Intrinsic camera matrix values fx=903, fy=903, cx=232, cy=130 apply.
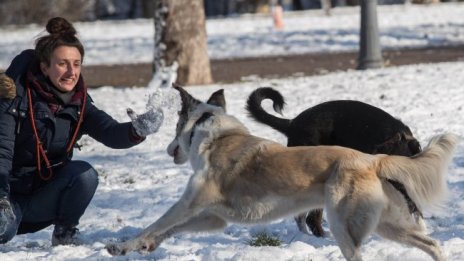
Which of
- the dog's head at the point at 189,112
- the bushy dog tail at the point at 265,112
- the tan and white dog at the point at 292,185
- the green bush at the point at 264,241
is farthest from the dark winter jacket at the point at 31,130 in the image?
the bushy dog tail at the point at 265,112

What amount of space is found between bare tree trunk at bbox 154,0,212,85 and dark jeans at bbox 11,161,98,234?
801 cm

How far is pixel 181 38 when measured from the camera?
13.5 meters

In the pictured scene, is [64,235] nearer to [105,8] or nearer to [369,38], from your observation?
[369,38]

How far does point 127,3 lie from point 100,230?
143 feet

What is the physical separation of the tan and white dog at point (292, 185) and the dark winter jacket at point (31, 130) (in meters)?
0.55

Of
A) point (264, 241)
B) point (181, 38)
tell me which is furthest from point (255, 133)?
point (181, 38)

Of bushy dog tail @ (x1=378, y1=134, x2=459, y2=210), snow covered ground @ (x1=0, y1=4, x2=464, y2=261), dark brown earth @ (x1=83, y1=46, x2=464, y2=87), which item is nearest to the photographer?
bushy dog tail @ (x1=378, y1=134, x2=459, y2=210)

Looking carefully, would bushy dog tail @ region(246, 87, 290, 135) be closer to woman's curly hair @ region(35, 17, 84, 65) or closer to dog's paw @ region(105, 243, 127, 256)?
woman's curly hair @ region(35, 17, 84, 65)

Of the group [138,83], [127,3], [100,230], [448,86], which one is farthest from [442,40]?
[127,3]

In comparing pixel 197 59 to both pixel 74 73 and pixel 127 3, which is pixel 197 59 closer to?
pixel 74 73

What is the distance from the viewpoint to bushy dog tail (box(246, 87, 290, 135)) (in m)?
6.31

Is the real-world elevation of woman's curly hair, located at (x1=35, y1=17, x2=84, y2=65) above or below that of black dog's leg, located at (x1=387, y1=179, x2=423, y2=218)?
above

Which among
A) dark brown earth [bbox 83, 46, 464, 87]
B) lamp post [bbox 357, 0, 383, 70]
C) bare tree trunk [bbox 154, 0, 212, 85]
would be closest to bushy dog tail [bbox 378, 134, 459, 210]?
bare tree trunk [bbox 154, 0, 212, 85]

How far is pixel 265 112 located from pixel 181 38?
7241 mm
